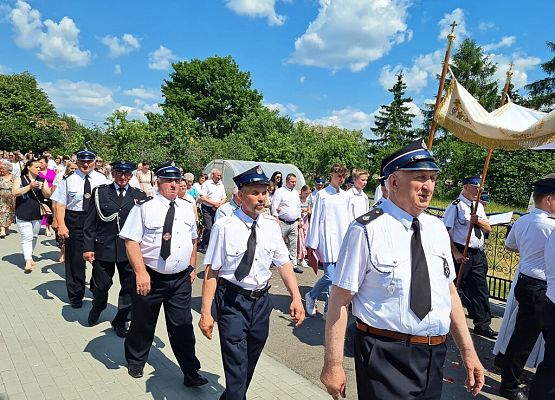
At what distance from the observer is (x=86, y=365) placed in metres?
4.24

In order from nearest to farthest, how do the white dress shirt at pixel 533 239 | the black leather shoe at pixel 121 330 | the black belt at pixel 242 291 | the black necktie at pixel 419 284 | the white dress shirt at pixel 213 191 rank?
the black necktie at pixel 419 284 → the black belt at pixel 242 291 → the white dress shirt at pixel 533 239 → the black leather shoe at pixel 121 330 → the white dress shirt at pixel 213 191

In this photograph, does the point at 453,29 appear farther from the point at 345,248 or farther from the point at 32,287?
the point at 32,287

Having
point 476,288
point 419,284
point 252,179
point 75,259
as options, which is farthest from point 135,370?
point 476,288

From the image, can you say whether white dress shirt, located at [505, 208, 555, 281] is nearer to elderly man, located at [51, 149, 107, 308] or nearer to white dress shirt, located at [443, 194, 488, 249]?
white dress shirt, located at [443, 194, 488, 249]

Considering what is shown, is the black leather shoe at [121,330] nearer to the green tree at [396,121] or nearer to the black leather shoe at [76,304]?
the black leather shoe at [76,304]

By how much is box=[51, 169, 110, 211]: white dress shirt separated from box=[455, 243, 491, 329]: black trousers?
17.6 feet

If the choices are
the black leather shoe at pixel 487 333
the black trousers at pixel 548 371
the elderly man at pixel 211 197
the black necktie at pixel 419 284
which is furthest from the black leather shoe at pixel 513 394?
the elderly man at pixel 211 197

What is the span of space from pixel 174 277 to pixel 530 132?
4.74 m

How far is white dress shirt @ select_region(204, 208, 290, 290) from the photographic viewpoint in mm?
3172

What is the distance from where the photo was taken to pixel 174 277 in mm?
3992

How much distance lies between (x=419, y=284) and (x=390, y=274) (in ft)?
0.53

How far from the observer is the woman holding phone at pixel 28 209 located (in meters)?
7.68

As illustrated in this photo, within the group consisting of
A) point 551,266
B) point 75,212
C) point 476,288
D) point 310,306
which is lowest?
point 310,306

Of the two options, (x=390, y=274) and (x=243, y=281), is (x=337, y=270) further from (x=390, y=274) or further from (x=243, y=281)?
(x=243, y=281)
